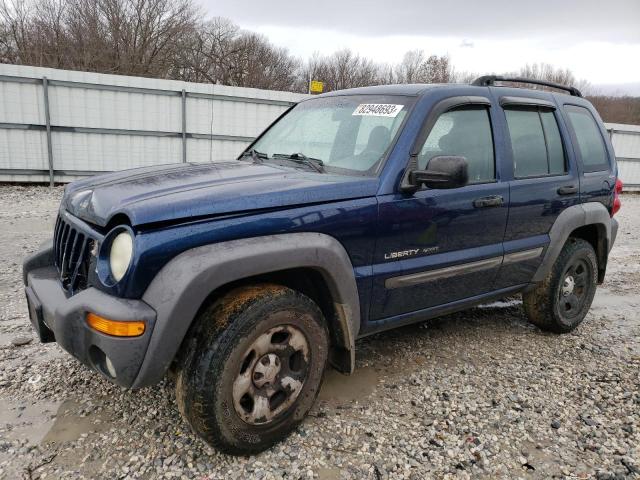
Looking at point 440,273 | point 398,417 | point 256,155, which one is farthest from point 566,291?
point 256,155

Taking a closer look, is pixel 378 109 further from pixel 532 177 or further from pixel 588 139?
pixel 588 139

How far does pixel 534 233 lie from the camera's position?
3.61 m

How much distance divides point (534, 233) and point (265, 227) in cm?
222

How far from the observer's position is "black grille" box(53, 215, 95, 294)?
243 cm

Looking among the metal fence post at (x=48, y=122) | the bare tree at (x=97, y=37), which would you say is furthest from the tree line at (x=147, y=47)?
the metal fence post at (x=48, y=122)

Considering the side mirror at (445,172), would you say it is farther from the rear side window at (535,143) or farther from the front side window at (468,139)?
the rear side window at (535,143)

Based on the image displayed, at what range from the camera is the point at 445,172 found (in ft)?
8.65

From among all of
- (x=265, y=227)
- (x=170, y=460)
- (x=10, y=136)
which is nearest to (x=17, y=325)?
(x=170, y=460)

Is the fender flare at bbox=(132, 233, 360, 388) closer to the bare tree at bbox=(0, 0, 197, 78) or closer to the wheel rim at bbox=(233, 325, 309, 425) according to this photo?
the wheel rim at bbox=(233, 325, 309, 425)

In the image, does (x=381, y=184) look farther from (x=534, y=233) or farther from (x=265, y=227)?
(x=534, y=233)

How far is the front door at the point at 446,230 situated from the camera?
2.79m

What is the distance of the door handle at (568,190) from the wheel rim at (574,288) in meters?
0.63

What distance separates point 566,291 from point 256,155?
2747mm

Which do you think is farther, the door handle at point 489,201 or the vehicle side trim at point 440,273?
the door handle at point 489,201
